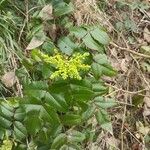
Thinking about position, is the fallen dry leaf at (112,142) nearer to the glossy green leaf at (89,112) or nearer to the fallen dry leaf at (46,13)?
the glossy green leaf at (89,112)

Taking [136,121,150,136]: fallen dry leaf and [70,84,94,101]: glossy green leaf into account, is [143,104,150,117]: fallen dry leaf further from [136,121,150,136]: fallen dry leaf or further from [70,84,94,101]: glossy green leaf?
[70,84,94,101]: glossy green leaf

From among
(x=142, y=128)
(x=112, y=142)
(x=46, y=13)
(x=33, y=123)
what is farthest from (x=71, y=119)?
(x=142, y=128)

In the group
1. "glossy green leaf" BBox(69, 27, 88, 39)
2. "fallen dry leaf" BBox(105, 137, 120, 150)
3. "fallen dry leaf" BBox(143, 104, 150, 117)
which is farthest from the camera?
"fallen dry leaf" BBox(143, 104, 150, 117)

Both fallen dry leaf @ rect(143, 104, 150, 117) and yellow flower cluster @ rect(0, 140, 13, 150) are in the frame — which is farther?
fallen dry leaf @ rect(143, 104, 150, 117)

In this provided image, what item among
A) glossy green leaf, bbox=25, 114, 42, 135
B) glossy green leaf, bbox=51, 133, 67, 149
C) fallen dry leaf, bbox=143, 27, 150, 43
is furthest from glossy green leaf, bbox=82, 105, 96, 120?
fallen dry leaf, bbox=143, 27, 150, 43

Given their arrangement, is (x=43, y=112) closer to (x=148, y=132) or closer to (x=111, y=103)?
(x=111, y=103)
